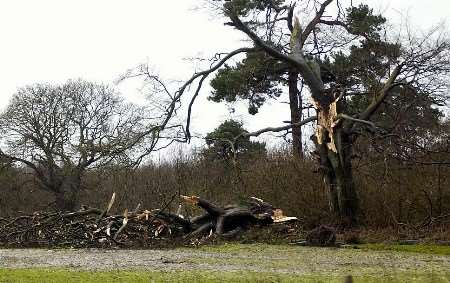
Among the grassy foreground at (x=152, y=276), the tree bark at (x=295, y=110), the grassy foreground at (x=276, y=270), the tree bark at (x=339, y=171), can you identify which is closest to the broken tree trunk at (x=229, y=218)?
the tree bark at (x=339, y=171)

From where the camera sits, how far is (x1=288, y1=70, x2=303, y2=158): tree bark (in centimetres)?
2389

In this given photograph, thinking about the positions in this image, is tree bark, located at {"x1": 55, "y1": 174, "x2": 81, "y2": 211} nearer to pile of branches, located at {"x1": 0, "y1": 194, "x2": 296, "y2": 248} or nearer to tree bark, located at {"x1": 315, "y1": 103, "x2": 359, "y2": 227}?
pile of branches, located at {"x1": 0, "y1": 194, "x2": 296, "y2": 248}

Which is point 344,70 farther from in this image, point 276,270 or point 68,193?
point 68,193

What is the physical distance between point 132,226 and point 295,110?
966 cm

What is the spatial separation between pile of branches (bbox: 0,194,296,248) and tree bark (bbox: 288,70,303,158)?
4560 millimetres

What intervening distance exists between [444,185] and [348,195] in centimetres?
271

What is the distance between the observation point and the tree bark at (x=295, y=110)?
23888 mm

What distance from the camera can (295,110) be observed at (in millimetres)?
25594

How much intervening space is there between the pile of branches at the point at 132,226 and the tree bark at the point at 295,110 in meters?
4.56

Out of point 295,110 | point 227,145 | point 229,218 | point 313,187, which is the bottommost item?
point 229,218

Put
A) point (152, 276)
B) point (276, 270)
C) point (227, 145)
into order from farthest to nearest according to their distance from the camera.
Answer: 1. point (227, 145)
2. point (276, 270)
3. point (152, 276)

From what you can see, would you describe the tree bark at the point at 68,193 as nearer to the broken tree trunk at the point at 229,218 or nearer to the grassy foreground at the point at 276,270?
the broken tree trunk at the point at 229,218

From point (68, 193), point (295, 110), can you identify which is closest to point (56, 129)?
point (68, 193)

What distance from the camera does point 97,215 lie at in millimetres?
19359
